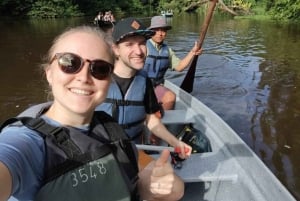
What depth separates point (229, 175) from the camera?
2.48 metres

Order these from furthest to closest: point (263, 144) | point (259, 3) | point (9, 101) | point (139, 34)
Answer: point (259, 3) < point (9, 101) < point (263, 144) < point (139, 34)

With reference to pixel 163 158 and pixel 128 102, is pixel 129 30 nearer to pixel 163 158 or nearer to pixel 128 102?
pixel 128 102

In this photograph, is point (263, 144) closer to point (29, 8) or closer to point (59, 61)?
point (59, 61)

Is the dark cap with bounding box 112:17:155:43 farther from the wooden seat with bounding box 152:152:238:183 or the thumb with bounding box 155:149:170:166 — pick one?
the thumb with bounding box 155:149:170:166

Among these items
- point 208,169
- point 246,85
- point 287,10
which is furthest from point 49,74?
point 287,10

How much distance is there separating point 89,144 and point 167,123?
7.71 feet

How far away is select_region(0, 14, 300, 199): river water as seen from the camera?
468 centimetres

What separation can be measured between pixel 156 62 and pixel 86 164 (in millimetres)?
3304

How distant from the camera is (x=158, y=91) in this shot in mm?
4086

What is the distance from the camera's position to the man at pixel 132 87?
2.36 meters

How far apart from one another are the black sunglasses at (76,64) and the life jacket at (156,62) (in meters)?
3.06

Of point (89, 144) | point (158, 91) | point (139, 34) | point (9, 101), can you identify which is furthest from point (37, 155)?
point (9, 101)

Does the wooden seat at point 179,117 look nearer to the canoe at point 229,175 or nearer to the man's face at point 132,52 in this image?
the canoe at point 229,175

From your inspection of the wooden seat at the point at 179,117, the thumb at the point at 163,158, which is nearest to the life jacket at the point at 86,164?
the thumb at the point at 163,158
